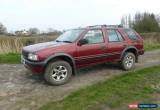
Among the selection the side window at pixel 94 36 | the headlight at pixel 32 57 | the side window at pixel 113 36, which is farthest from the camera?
the side window at pixel 113 36

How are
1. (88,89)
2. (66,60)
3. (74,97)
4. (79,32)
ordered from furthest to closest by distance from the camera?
(79,32), (66,60), (88,89), (74,97)

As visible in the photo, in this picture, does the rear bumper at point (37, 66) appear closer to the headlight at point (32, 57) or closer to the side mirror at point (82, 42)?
the headlight at point (32, 57)

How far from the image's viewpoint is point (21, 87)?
23.0 ft

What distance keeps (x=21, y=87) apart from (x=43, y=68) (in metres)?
0.83

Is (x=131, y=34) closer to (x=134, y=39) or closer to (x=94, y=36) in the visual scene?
(x=134, y=39)

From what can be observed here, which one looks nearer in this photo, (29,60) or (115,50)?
(29,60)

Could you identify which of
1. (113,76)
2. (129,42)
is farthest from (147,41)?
(113,76)

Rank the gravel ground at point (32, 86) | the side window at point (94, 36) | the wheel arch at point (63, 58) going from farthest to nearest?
the side window at point (94, 36), the wheel arch at point (63, 58), the gravel ground at point (32, 86)

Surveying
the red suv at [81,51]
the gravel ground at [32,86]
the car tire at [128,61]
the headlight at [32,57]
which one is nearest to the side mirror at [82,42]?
the red suv at [81,51]

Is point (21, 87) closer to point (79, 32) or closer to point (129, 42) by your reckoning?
point (79, 32)

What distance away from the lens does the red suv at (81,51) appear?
709 centimetres

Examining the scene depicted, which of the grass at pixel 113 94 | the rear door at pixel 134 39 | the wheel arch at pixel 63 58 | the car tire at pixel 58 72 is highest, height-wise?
the rear door at pixel 134 39

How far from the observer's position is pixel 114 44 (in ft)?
28.5

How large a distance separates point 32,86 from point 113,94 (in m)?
2.41
